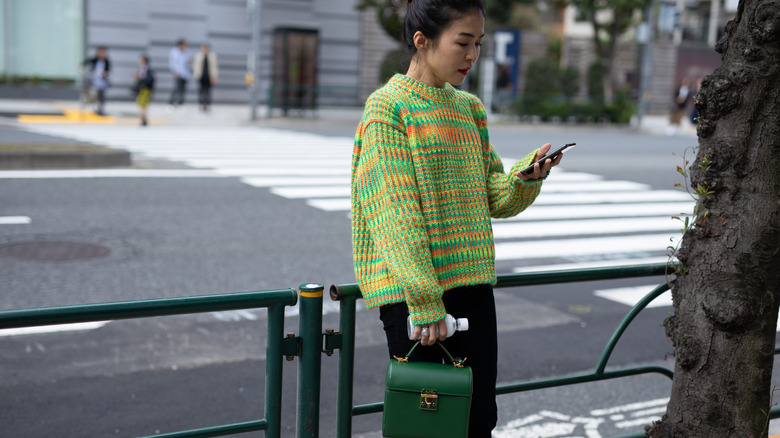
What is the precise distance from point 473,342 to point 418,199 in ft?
1.58

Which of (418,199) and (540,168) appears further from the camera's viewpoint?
(540,168)

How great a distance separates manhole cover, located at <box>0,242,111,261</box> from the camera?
24.6ft

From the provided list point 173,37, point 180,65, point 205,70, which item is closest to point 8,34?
point 173,37

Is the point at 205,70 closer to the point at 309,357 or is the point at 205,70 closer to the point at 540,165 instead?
the point at 309,357

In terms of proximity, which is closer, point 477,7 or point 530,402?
point 477,7

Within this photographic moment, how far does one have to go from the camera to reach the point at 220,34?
29156 mm

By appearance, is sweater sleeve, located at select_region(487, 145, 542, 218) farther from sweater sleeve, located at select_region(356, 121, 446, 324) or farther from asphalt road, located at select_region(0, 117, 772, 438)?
asphalt road, located at select_region(0, 117, 772, 438)

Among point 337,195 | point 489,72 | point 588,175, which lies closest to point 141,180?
point 337,195

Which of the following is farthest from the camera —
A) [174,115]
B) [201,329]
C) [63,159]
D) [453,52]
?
[174,115]

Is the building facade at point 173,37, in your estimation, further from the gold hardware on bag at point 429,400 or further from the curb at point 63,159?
the gold hardware on bag at point 429,400

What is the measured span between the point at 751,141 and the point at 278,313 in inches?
61.0

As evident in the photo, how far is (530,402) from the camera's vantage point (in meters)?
4.84

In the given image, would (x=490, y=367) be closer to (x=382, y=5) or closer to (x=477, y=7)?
(x=477, y=7)

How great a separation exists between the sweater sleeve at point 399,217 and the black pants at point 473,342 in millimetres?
155
